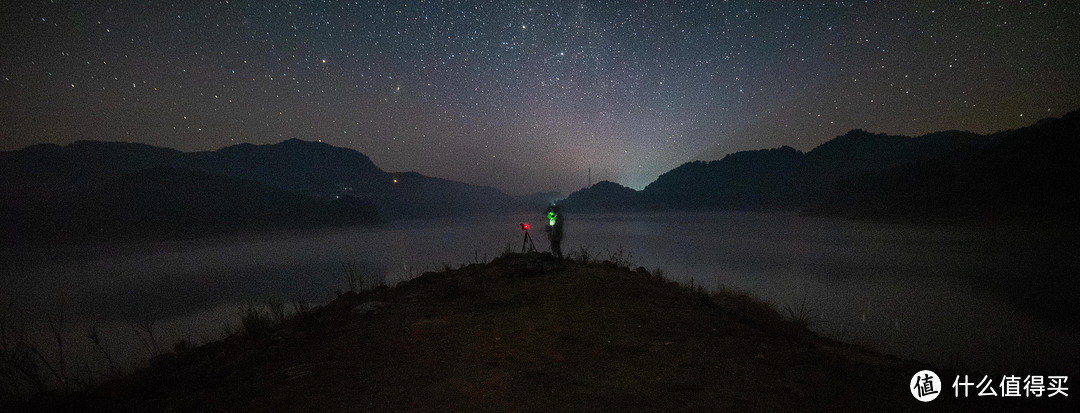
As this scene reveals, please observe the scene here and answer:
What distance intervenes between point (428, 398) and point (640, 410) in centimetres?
165

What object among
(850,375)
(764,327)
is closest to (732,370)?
(850,375)

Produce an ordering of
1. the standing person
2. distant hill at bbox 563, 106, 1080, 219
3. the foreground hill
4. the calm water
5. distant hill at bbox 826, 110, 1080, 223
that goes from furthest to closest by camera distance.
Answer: distant hill at bbox 563, 106, 1080, 219 → distant hill at bbox 826, 110, 1080, 223 → the standing person → the calm water → the foreground hill

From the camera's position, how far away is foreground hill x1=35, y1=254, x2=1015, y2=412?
9.58 feet

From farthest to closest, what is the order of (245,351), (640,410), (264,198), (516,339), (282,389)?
(264,198), (245,351), (516,339), (282,389), (640,410)

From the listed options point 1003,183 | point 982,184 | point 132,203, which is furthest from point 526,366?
point 132,203

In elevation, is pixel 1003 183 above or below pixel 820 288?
above

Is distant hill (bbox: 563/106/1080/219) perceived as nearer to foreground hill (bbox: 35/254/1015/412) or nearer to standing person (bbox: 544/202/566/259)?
standing person (bbox: 544/202/566/259)

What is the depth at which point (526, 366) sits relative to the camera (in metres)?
3.64

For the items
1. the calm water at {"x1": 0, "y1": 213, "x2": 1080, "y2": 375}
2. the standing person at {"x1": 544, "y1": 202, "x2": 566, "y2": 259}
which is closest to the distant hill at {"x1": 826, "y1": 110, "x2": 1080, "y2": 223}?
the calm water at {"x1": 0, "y1": 213, "x2": 1080, "y2": 375}

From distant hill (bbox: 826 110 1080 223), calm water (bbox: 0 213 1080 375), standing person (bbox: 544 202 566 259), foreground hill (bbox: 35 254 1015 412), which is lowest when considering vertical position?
calm water (bbox: 0 213 1080 375)

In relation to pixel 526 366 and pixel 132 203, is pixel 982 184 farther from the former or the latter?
pixel 132 203

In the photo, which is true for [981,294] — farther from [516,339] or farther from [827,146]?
[827,146]

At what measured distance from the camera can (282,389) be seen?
330 centimetres

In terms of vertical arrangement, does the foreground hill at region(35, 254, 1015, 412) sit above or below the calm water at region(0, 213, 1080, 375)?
above
